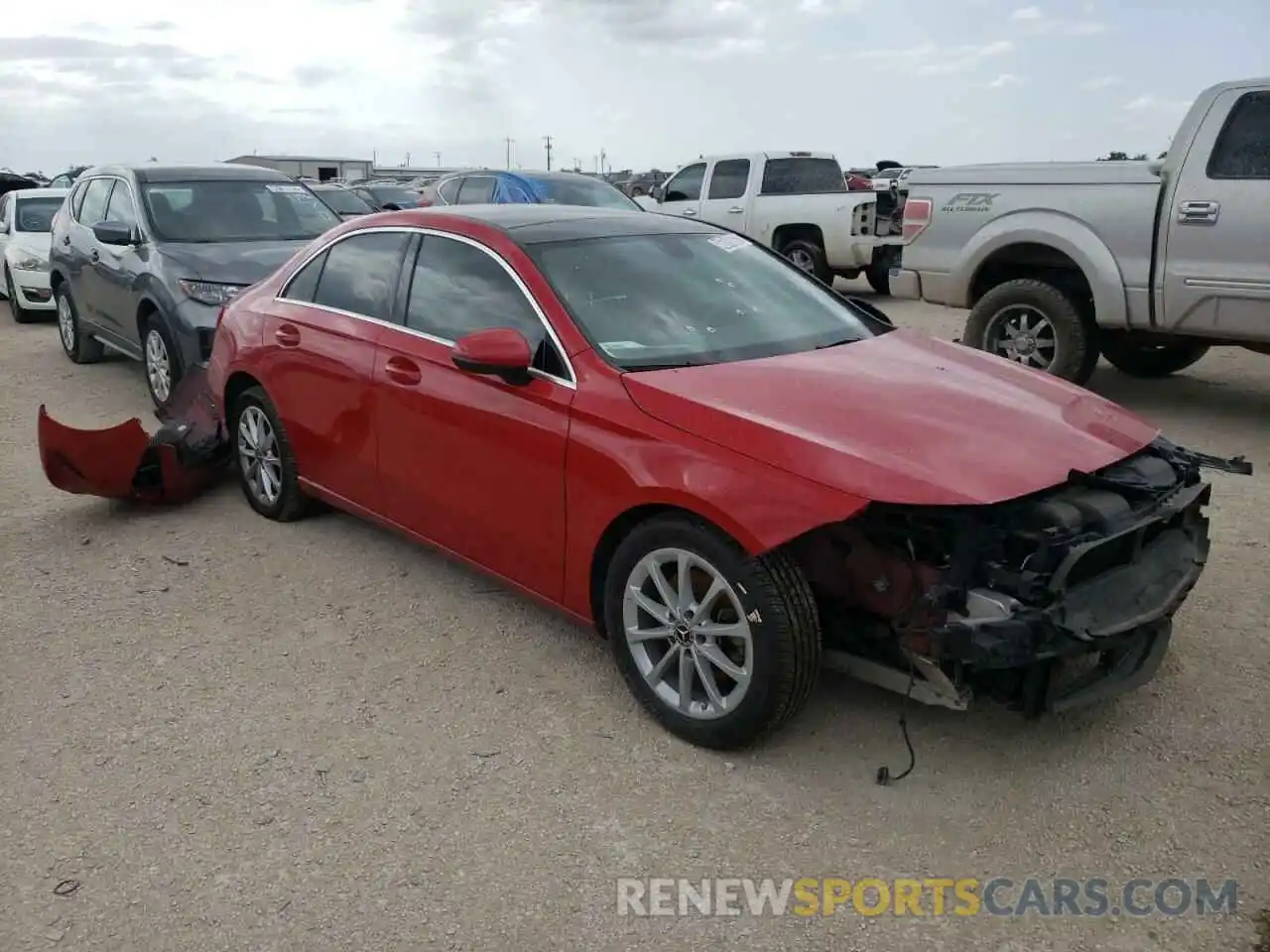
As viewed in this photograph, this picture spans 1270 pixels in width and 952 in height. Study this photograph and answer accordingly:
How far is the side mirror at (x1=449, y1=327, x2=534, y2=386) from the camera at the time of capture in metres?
3.67

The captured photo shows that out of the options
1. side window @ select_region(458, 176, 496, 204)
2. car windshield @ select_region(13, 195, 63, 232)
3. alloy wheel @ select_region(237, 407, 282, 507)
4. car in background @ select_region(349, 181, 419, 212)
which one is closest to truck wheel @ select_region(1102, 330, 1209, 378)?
alloy wheel @ select_region(237, 407, 282, 507)

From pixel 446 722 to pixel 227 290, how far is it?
15.4 ft

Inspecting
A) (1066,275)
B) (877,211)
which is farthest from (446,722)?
(877,211)

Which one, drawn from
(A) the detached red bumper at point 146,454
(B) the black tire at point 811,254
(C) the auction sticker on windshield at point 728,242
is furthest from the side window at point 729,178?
(C) the auction sticker on windshield at point 728,242

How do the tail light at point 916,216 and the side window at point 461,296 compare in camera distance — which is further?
the tail light at point 916,216

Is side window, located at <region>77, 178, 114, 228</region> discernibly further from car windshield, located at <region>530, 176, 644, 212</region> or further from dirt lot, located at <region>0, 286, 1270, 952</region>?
car windshield, located at <region>530, 176, 644, 212</region>

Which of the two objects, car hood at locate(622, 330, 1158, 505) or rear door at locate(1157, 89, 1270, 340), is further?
rear door at locate(1157, 89, 1270, 340)

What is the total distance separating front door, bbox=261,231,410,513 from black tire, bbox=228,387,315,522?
0.07m

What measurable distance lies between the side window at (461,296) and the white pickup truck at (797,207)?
33.5 ft

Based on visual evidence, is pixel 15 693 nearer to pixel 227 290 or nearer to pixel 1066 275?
pixel 227 290

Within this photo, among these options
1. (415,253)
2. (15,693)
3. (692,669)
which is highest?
(415,253)

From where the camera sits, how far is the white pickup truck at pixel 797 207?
551 inches

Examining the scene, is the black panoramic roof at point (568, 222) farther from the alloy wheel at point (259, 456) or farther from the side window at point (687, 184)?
the side window at point (687, 184)

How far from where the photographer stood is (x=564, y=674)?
156 inches
